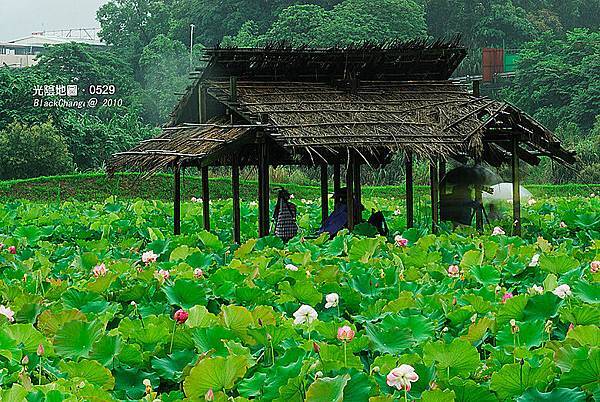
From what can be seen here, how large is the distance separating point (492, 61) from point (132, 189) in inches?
860

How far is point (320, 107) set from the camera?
9203 mm

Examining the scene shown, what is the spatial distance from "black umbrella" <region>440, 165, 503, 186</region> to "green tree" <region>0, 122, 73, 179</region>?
1801cm

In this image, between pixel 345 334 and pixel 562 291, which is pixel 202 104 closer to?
pixel 562 291

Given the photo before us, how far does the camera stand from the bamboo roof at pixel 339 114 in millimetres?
8586

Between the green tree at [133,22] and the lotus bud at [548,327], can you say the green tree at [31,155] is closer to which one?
the lotus bud at [548,327]

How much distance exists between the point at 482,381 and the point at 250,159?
8.34m

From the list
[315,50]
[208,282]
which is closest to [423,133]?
[315,50]

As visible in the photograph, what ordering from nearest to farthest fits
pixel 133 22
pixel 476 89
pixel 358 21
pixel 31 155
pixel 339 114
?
pixel 339 114 → pixel 476 89 → pixel 31 155 → pixel 358 21 → pixel 133 22

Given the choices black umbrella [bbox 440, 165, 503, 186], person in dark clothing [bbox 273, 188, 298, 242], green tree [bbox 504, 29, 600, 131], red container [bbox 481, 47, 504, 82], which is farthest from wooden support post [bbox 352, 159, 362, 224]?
red container [bbox 481, 47, 504, 82]

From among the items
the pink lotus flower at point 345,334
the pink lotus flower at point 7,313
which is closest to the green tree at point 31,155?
the pink lotus flower at point 7,313

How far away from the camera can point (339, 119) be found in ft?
29.5

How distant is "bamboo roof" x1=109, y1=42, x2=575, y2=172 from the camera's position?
8.59 metres

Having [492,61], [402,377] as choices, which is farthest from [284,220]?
[492,61]

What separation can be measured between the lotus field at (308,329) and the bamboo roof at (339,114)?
3.15m
